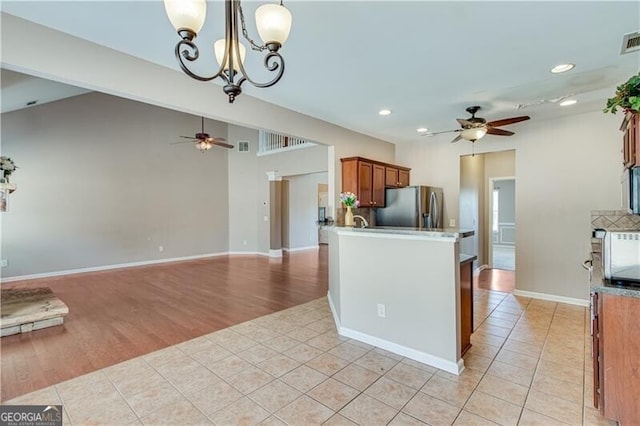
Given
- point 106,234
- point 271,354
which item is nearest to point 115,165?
point 106,234

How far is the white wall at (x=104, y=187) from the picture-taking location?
5883mm

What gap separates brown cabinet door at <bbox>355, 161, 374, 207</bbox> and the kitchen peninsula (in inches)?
72.2

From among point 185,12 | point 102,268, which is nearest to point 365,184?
point 185,12

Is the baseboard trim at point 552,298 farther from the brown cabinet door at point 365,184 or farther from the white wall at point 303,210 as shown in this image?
the white wall at point 303,210

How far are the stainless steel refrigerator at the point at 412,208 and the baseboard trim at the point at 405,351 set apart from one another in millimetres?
2652

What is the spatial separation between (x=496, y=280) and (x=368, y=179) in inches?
127

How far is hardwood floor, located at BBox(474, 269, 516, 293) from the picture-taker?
5234mm

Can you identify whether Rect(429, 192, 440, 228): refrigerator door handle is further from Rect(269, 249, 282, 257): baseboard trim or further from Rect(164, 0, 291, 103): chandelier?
Rect(269, 249, 282, 257): baseboard trim

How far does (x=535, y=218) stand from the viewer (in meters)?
4.68

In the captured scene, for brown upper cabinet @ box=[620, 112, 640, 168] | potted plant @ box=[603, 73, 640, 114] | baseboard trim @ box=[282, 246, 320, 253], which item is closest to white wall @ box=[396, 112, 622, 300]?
brown upper cabinet @ box=[620, 112, 640, 168]

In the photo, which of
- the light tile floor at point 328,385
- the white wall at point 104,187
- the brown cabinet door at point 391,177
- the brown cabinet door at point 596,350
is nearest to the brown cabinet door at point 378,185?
the brown cabinet door at point 391,177

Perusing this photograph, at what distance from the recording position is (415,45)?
256 cm

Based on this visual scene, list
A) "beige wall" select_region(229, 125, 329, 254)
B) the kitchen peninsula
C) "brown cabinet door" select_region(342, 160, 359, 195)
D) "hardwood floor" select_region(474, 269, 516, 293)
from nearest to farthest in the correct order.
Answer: the kitchen peninsula < "brown cabinet door" select_region(342, 160, 359, 195) < "hardwood floor" select_region(474, 269, 516, 293) < "beige wall" select_region(229, 125, 329, 254)

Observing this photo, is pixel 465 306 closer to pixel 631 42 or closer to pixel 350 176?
pixel 631 42
